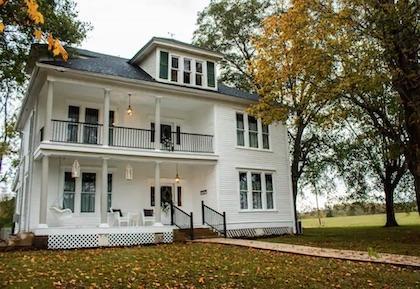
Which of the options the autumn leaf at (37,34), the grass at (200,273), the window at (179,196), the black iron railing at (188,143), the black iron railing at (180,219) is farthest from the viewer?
the window at (179,196)

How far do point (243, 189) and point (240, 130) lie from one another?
3.01 meters

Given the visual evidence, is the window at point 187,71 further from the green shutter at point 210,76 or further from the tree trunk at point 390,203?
the tree trunk at point 390,203

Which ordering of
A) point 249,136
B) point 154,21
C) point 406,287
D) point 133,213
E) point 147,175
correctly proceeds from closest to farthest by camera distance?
point 406,287 < point 133,213 < point 147,175 < point 249,136 < point 154,21

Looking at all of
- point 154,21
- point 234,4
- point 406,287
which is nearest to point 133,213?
point 406,287

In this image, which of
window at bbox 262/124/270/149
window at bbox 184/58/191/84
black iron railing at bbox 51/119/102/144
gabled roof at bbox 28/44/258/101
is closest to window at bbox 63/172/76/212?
black iron railing at bbox 51/119/102/144

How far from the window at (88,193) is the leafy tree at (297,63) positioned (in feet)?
25.5

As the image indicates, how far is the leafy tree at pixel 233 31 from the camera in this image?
25656mm

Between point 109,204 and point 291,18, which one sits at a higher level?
point 291,18

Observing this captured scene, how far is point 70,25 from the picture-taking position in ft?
47.7

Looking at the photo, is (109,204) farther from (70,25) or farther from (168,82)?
(70,25)

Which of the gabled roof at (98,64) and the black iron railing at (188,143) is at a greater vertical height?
the gabled roof at (98,64)

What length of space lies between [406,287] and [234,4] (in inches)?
908

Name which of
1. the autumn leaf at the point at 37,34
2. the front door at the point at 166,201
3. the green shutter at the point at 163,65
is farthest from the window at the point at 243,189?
the autumn leaf at the point at 37,34

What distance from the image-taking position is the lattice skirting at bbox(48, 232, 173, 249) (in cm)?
1297
